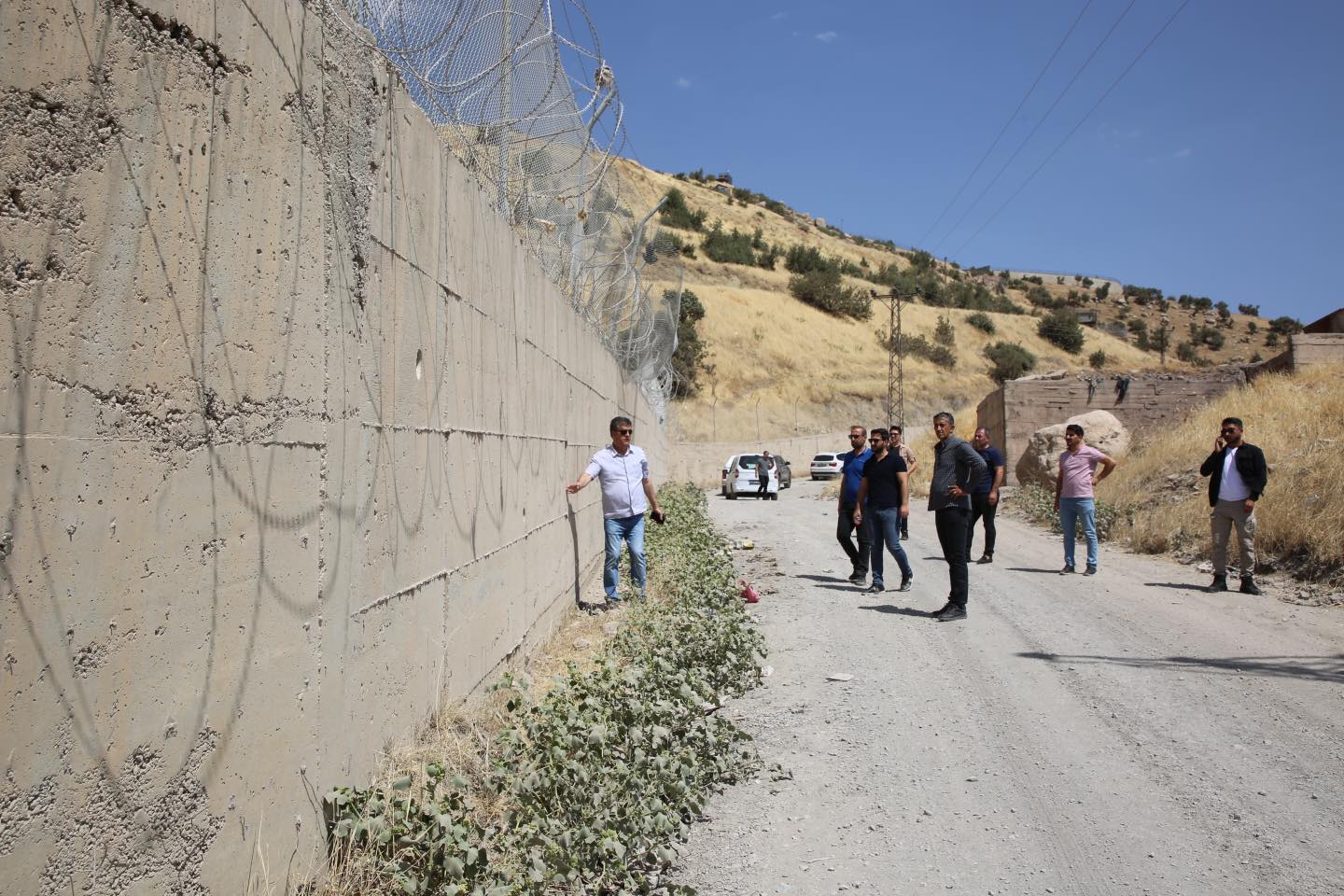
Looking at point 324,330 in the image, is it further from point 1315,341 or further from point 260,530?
point 1315,341

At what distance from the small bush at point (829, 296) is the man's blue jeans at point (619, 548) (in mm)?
58277

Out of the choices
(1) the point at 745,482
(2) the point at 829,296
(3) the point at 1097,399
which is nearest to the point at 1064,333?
(2) the point at 829,296

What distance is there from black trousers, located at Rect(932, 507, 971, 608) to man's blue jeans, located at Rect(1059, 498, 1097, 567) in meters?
3.37

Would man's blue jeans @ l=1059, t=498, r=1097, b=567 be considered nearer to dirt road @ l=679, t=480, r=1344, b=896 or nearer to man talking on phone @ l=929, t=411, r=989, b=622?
dirt road @ l=679, t=480, r=1344, b=896

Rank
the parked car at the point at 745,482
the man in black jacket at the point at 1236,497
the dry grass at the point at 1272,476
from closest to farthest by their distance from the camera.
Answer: the man in black jacket at the point at 1236,497 < the dry grass at the point at 1272,476 < the parked car at the point at 745,482

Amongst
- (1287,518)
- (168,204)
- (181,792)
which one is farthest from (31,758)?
(1287,518)

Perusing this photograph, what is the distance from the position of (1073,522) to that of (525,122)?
8.08 m

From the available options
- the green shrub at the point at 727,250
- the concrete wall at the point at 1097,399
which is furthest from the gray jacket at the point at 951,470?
the green shrub at the point at 727,250

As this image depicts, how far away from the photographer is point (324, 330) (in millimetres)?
3340

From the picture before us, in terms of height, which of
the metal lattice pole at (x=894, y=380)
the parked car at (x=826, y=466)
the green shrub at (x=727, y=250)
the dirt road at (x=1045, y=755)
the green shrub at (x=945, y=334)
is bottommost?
the dirt road at (x=1045, y=755)

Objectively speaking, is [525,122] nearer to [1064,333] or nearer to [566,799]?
[566,799]

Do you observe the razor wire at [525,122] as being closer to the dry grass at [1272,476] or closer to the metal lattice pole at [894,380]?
the dry grass at [1272,476]

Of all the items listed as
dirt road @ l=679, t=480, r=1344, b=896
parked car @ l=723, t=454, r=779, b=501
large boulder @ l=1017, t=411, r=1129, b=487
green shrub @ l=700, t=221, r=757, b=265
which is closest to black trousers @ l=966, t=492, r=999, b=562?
dirt road @ l=679, t=480, r=1344, b=896

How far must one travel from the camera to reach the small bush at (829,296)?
65688 mm
